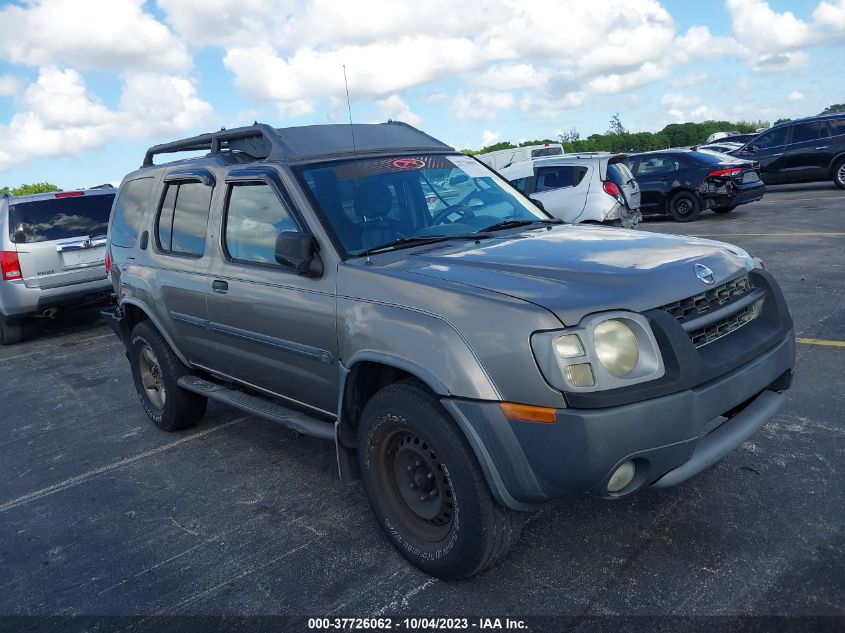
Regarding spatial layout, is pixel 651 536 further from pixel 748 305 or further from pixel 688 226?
pixel 688 226

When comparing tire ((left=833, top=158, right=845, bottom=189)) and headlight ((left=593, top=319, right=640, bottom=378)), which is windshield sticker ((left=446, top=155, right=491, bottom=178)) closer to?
headlight ((left=593, top=319, right=640, bottom=378))

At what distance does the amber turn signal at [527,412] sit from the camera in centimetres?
262

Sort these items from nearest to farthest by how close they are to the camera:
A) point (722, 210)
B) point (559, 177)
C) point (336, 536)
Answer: point (336, 536) < point (559, 177) < point (722, 210)

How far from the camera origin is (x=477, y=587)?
3.06 meters

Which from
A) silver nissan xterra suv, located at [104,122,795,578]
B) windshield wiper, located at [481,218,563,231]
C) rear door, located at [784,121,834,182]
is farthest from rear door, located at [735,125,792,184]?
windshield wiper, located at [481,218,563,231]

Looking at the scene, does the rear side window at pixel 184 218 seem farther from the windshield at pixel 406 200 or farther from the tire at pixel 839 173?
the tire at pixel 839 173

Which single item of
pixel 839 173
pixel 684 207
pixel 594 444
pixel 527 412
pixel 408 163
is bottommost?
pixel 684 207

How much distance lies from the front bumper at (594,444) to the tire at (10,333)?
8609mm

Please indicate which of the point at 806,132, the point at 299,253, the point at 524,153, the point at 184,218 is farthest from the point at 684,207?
the point at 524,153

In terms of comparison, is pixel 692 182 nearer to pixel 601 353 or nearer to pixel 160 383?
pixel 160 383

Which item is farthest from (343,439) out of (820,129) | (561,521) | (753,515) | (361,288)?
(820,129)

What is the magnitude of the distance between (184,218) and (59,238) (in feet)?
17.7

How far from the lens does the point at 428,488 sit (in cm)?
318

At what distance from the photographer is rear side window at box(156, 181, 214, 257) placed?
4523 millimetres
